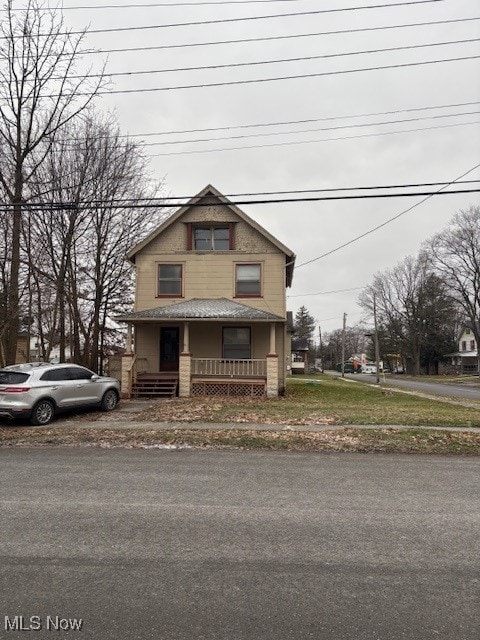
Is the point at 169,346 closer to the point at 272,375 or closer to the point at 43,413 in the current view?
the point at 272,375

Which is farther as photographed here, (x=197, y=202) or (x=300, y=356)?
(x=300, y=356)

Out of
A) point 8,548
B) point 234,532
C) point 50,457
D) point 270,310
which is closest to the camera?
point 8,548

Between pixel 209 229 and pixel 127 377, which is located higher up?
pixel 209 229

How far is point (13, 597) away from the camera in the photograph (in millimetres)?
3068

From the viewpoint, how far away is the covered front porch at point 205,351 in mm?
18297

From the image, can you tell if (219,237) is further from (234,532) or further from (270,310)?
(234,532)

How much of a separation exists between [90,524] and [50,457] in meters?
3.91

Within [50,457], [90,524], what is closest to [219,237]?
[50,457]

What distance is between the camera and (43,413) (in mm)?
11617

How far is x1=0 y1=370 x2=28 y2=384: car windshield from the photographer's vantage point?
1131cm

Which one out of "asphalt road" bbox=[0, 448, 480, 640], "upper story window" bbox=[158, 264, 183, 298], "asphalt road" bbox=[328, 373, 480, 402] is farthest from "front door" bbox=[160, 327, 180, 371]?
"asphalt road" bbox=[328, 373, 480, 402]

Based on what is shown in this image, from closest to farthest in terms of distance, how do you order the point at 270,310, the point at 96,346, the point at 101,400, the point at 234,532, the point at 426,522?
the point at 234,532
the point at 426,522
the point at 101,400
the point at 270,310
the point at 96,346

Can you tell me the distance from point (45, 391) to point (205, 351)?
379 inches

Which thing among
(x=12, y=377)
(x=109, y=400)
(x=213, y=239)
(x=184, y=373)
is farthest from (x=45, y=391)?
(x=213, y=239)
